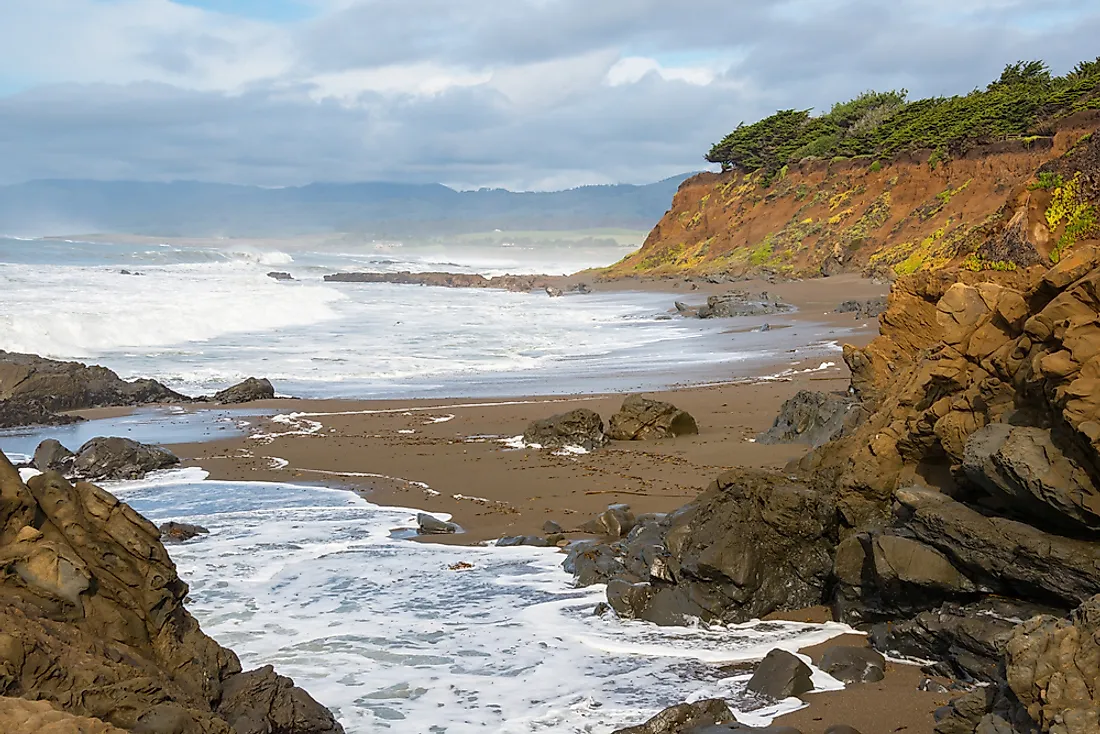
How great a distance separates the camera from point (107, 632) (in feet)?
14.6

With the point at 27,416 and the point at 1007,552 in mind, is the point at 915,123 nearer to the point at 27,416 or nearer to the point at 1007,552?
the point at 27,416

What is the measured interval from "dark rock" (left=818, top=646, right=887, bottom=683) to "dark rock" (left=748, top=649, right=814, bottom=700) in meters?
0.16

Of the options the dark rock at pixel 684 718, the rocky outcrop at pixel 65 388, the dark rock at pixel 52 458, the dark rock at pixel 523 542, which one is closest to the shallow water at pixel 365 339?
the rocky outcrop at pixel 65 388

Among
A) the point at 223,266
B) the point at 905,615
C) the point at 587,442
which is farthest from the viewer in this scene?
the point at 223,266

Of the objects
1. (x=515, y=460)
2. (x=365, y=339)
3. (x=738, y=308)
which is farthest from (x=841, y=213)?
(x=515, y=460)

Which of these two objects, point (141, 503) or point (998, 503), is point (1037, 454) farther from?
point (141, 503)

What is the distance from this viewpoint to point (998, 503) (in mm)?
5785

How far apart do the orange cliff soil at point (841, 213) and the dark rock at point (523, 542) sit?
21867 mm

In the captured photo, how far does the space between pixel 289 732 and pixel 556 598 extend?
10.2 ft

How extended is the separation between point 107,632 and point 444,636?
272cm

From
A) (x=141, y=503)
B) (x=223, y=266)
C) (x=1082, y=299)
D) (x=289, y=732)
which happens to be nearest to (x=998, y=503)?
(x=1082, y=299)

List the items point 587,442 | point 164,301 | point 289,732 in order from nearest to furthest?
point 289,732
point 587,442
point 164,301

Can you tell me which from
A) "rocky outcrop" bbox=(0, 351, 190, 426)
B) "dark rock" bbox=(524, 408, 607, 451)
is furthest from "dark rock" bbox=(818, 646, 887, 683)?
"rocky outcrop" bbox=(0, 351, 190, 426)


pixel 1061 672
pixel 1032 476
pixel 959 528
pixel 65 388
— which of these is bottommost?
pixel 1061 672
